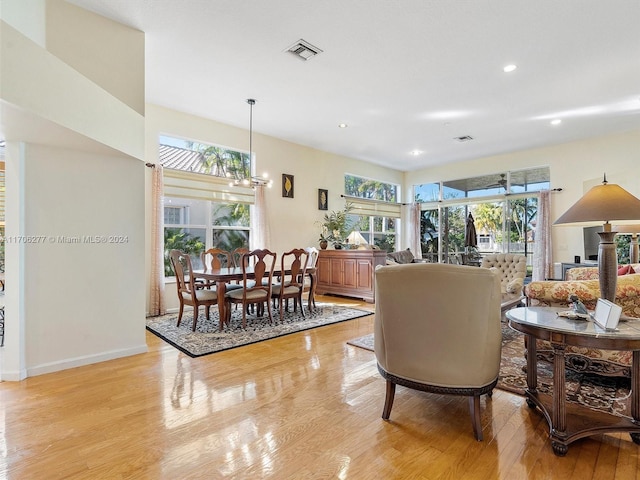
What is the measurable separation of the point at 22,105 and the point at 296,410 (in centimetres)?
269

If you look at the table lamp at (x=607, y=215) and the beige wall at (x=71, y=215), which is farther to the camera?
the beige wall at (x=71, y=215)

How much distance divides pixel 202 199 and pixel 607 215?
17.1 feet

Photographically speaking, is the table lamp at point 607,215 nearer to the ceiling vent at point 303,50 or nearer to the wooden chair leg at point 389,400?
the wooden chair leg at point 389,400

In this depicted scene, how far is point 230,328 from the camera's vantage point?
4.22 meters

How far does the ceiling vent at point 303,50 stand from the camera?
A: 11.2 ft

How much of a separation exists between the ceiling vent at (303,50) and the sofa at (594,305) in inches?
→ 126

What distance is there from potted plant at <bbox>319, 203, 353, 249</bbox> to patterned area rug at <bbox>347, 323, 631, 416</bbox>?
4.45 m

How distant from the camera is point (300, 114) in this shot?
17.5 feet

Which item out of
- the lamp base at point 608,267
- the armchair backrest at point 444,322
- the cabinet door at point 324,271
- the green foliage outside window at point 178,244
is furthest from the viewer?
the cabinet door at point 324,271

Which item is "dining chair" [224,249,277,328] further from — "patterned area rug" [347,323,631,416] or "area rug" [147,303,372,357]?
"patterned area rug" [347,323,631,416]

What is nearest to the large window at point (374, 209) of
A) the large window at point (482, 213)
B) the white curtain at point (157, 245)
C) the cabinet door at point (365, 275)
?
the large window at point (482, 213)

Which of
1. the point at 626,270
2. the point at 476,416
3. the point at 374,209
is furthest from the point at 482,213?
the point at 476,416

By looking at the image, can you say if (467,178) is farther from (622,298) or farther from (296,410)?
(296,410)

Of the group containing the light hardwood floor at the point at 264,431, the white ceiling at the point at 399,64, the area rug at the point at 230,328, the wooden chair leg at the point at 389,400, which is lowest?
the light hardwood floor at the point at 264,431
